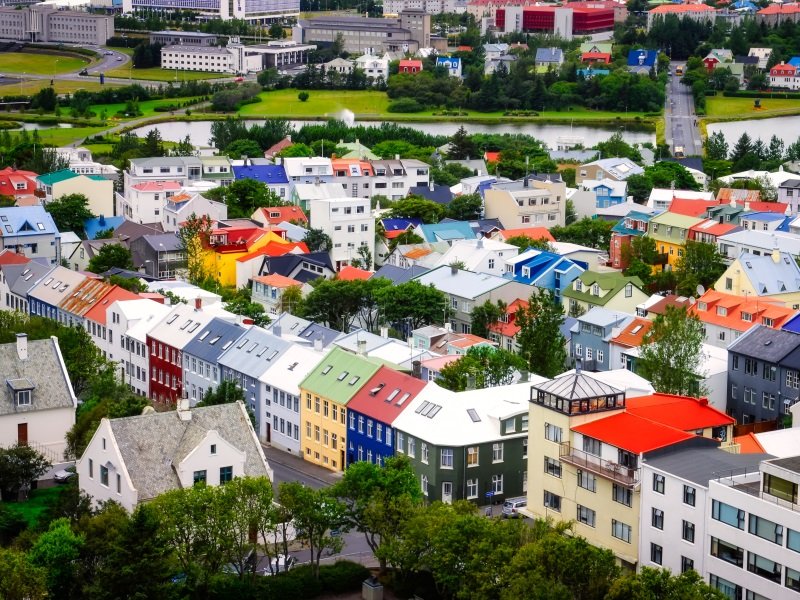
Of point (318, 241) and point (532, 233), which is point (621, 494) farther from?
point (532, 233)

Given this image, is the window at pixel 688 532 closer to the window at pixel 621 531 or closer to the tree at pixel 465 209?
the window at pixel 621 531

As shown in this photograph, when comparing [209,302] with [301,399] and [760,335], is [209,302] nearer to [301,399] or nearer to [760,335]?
[301,399]

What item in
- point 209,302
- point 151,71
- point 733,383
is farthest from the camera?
point 151,71

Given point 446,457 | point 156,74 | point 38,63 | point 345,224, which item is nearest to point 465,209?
point 345,224

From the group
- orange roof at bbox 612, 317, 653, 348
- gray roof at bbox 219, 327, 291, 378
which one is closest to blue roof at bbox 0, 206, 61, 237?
gray roof at bbox 219, 327, 291, 378

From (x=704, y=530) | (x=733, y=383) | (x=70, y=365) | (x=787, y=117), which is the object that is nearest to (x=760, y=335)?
(x=733, y=383)
